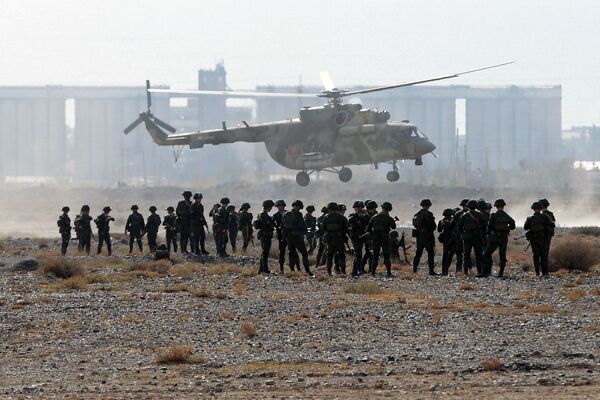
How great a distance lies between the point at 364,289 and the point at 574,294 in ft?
13.8

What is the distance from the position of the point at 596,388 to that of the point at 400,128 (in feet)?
130

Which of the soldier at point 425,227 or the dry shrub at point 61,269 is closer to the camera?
the soldier at point 425,227

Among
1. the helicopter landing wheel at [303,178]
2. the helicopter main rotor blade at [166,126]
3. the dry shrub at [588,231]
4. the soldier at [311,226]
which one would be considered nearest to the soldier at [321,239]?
the soldier at [311,226]

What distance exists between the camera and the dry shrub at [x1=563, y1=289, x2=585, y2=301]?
26.5 m

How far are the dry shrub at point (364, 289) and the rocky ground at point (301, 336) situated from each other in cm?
5

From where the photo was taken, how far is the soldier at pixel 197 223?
40469 mm

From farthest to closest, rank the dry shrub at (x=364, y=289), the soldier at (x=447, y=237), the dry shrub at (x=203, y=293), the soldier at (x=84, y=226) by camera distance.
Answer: the soldier at (x=84, y=226) < the soldier at (x=447, y=237) < the dry shrub at (x=203, y=293) < the dry shrub at (x=364, y=289)

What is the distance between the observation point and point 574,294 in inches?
1057

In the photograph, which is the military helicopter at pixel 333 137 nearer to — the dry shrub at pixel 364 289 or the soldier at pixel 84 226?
the soldier at pixel 84 226

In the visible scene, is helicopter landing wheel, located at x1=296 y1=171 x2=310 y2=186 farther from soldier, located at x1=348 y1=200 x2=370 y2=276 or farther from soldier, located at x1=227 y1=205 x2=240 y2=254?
soldier, located at x1=348 y1=200 x2=370 y2=276

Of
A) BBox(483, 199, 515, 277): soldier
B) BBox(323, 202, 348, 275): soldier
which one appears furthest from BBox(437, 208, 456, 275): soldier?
BBox(323, 202, 348, 275): soldier

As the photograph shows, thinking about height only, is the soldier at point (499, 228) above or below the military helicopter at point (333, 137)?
below

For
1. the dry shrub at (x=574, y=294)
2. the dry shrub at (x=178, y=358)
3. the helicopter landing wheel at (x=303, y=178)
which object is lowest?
the dry shrub at (x=178, y=358)

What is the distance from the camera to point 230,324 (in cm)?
2388
